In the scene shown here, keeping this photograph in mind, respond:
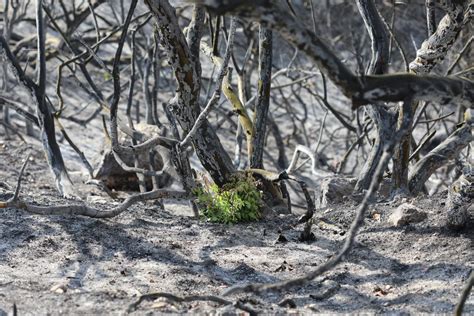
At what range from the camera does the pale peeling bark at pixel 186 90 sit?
4152mm

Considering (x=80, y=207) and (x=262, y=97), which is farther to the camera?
(x=262, y=97)

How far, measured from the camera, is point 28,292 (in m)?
3.24

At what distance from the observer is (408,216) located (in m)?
4.14

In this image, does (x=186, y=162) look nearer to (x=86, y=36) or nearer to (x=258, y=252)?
(x=258, y=252)

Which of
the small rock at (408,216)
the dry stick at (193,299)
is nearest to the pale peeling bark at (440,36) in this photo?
the small rock at (408,216)

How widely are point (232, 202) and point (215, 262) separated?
0.77 m

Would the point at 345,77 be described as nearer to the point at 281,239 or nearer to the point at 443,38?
the point at 443,38

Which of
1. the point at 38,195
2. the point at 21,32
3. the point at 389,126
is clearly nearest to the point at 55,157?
the point at 38,195

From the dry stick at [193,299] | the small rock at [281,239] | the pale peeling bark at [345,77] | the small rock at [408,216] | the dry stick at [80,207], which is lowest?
the dry stick at [193,299]

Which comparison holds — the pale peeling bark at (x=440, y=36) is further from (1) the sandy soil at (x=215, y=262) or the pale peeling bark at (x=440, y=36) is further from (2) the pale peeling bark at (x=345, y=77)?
(2) the pale peeling bark at (x=345, y=77)

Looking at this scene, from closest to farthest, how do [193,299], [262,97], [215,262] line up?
[193,299]
[215,262]
[262,97]

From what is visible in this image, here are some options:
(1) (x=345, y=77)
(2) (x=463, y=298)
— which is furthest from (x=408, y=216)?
(1) (x=345, y=77)

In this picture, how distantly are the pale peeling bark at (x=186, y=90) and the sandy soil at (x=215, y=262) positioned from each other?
15.3 inches

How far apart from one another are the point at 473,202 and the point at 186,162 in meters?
1.76
